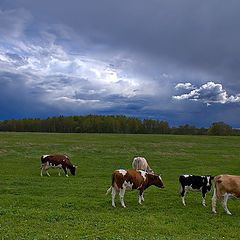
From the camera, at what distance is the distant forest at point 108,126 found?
462 ft

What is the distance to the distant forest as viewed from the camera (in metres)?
141

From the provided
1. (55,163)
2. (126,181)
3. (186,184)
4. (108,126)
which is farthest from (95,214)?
(108,126)

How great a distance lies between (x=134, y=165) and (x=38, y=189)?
31.0ft

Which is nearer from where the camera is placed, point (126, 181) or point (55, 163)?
point (126, 181)

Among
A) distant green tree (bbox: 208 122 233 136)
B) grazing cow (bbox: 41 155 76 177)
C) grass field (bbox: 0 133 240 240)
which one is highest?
distant green tree (bbox: 208 122 233 136)

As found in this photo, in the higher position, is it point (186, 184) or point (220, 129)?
point (220, 129)

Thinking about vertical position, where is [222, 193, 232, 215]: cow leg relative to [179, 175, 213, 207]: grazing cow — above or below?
below

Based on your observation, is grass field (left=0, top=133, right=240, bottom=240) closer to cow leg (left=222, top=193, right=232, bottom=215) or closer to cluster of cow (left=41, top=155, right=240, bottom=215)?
cow leg (left=222, top=193, right=232, bottom=215)

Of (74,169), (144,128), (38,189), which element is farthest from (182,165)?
(144,128)

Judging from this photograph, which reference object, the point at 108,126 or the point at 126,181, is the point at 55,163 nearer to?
the point at 126,181

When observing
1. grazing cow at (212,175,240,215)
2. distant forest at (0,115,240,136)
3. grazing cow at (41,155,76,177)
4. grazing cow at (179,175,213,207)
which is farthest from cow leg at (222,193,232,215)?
distant forest at (0,115,240,136)

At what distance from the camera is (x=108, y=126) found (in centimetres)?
14575

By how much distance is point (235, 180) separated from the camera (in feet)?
52.9

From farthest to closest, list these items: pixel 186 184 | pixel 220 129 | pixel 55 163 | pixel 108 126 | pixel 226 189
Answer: pixel 108 126 → pixel 220 129 → pixel 55 163 → pixel 186 184 → pixel 226 189
